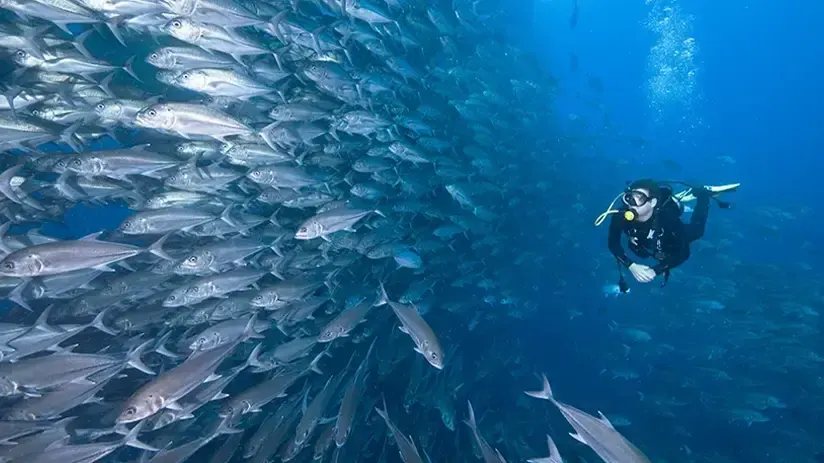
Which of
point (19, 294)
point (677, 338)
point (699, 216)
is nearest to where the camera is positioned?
point (19, 294)

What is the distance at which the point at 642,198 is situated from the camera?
4641 millimetres

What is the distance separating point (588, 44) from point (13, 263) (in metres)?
96.1

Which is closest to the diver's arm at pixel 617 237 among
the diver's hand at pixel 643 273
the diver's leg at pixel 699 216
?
the diver's hand at pixel 643 273

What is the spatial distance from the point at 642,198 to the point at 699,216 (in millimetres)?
1633

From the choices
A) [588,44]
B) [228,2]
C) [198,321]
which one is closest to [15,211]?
[198,321]

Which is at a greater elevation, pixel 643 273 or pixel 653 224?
pixel 653 224

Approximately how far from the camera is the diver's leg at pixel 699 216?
530cm

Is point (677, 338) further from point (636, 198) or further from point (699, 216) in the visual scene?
point (636, 198)

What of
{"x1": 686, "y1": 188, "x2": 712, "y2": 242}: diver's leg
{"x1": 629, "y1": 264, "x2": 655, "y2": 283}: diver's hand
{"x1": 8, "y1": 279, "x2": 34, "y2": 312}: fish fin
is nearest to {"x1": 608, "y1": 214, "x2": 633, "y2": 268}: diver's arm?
{"x1": 629, "y1": 264, "x2": 655, "y2": 283}: diver's hand

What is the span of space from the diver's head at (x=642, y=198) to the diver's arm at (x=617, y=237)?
0.82 ft

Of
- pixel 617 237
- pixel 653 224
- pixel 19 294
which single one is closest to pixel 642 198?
pixel 653 224

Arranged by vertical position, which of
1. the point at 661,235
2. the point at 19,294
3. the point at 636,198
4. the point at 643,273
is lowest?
the point at 19,294

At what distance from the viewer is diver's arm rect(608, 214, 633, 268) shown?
5051mm

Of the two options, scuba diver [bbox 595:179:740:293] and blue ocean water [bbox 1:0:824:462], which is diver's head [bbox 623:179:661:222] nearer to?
scuba diver [bbox 595:179:740:293]
